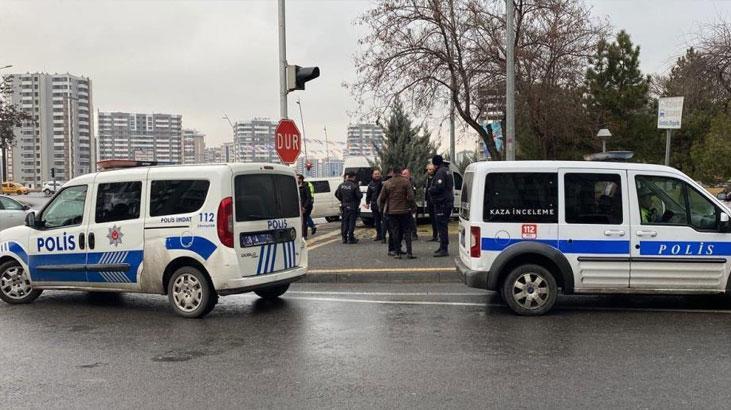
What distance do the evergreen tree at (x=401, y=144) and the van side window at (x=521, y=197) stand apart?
13.1 m

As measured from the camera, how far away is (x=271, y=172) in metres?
7.94

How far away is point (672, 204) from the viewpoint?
7.29m

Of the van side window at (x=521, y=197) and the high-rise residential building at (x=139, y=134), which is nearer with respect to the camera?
the van side window at (x=521, y=197)

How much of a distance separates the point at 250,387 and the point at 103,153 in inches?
3693

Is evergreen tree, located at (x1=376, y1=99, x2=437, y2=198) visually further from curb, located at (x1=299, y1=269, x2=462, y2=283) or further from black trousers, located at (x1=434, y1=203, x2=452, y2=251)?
curb, located at (x1=299, y1=269, x2=462, y2=283)

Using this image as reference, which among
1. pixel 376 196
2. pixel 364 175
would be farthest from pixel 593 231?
pixel 364 175

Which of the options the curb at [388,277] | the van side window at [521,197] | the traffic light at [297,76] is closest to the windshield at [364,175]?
the traffic light at [297,76]

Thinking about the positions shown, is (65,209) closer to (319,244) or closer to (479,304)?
(479,304)

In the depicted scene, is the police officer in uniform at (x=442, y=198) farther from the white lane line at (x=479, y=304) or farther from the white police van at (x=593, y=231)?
the white police van at (x=593, y=231)

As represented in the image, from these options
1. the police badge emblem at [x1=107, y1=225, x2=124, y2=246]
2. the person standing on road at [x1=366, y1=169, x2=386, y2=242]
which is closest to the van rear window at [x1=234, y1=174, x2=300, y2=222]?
the police badge emblem at [x1=107, y1=225, x2=124, y2=246]

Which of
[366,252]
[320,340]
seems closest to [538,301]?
[320,340]

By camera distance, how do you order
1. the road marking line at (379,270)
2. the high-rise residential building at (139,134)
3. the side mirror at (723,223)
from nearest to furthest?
the side mirror at (723,223), the road marking line at (379,270), the high-rise residential building at (139,134)

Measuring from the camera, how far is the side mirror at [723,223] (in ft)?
23.6

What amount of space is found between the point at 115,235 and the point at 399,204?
17.4ft
